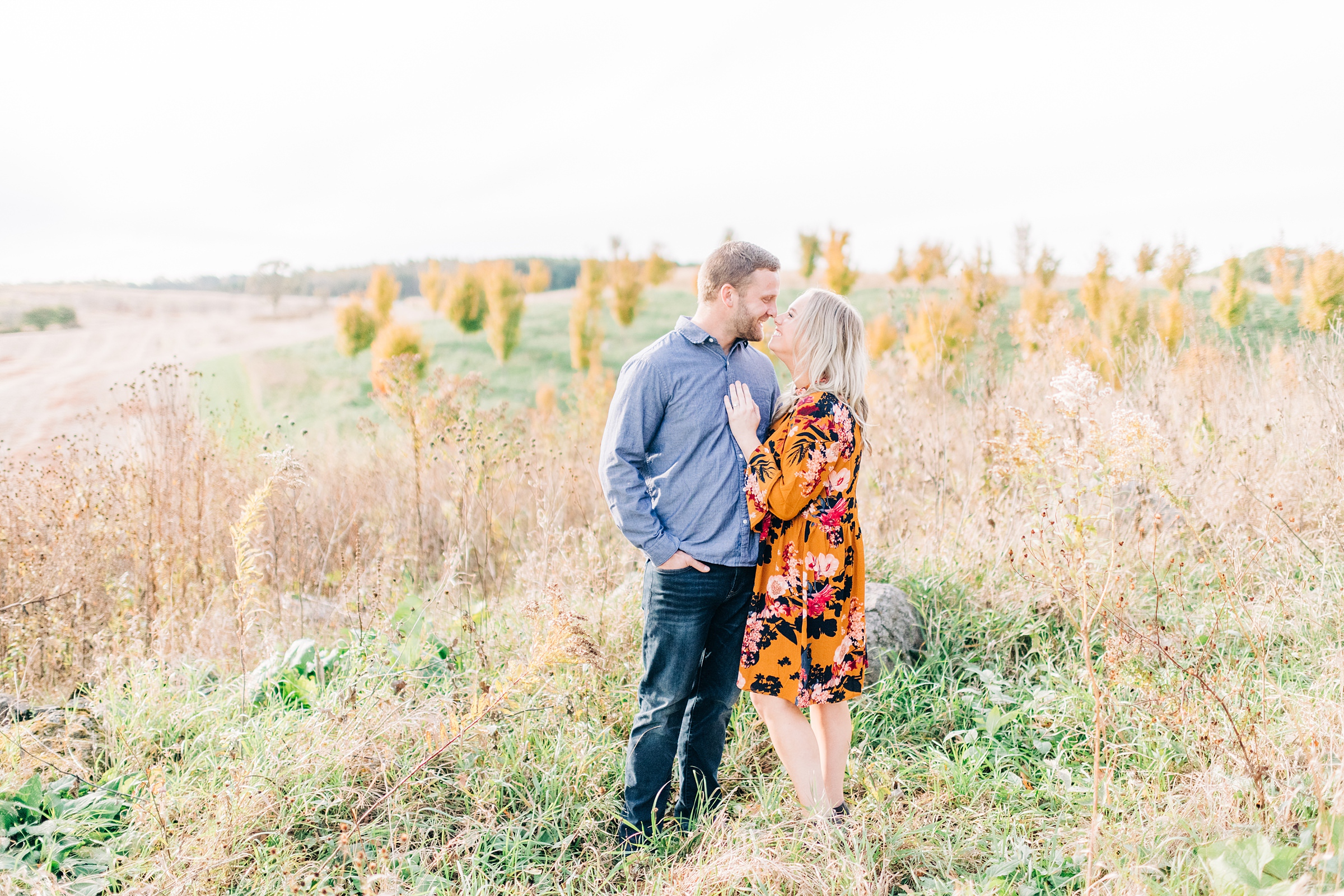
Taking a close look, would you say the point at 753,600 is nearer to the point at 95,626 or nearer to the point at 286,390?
the point at 95,626

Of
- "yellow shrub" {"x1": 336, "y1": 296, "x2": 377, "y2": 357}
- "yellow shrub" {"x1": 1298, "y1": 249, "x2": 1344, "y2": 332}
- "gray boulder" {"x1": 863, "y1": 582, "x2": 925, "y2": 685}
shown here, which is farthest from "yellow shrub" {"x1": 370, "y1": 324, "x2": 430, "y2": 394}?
"yellow shrub" {"x1": 1298, "y1": 249, "x2": 1344, "y2": 332}

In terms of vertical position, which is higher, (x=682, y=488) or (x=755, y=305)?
(x=755, y=305)

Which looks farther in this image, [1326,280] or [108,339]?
[108,339]

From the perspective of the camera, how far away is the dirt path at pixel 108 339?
20469 mm

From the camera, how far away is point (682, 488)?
8.40 ft

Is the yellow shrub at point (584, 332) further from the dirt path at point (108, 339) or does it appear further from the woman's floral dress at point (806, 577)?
the woman's floral dress at point (806, 577)

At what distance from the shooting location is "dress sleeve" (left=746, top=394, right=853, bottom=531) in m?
2.40

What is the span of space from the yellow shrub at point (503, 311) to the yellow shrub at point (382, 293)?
3.97m

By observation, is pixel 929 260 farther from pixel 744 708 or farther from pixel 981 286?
pixel 744 708

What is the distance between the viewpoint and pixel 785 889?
91.5 inches

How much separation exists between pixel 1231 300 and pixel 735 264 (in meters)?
21.5

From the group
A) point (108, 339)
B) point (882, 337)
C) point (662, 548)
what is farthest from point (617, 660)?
point (108, 339)

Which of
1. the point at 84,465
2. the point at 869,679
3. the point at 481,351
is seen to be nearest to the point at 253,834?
the point at 869,679

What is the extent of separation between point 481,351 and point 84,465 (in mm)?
22435
